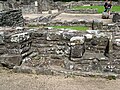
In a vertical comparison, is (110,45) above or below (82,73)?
above

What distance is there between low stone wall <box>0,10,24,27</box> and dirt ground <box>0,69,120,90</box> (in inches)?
242

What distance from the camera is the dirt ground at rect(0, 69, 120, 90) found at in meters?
4.41

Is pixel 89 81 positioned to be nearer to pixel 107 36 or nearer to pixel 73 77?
pixel 73 77

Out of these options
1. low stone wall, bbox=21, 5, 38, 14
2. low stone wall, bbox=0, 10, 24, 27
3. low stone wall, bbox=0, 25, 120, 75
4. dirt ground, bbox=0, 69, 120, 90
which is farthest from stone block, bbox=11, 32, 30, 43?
low stone wall, bbox=21, 5, 38, 14

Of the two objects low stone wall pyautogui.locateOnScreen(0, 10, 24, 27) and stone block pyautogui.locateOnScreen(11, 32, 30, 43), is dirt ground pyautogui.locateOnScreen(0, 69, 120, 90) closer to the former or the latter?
stone block pyautogui.locateOnScreen(11, 32, 30, 43)

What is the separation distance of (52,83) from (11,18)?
748 centimetres

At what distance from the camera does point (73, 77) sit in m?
4.82

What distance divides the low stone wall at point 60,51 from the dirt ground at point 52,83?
217 mm

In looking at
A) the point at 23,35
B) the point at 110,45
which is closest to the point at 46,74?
the point at 23,35

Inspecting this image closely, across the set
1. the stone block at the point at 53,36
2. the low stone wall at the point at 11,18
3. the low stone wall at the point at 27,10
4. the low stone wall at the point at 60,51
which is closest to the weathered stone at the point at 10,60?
the low stone wall at the point at 60,51

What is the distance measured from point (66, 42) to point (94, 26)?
648 cm

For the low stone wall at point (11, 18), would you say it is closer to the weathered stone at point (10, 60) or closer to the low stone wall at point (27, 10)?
the weathered stone at point (10, 60)

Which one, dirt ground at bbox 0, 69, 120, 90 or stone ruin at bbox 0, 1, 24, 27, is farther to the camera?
stone ruin at bbox 0, 1, 24, 27

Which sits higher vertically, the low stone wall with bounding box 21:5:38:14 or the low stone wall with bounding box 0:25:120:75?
the low stone wall with bounding box 0:25:120:75
